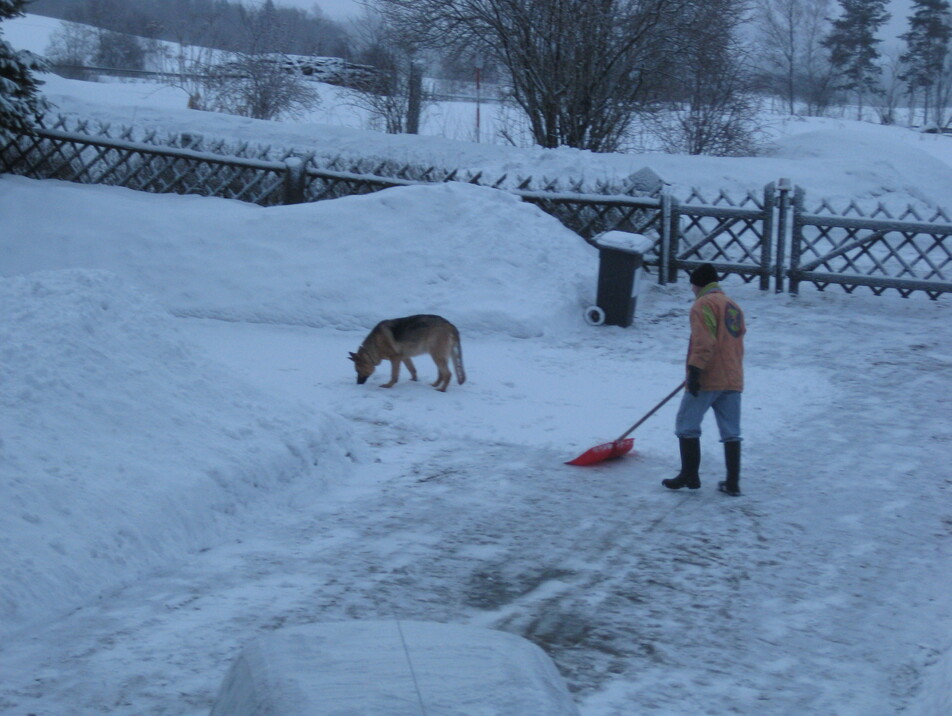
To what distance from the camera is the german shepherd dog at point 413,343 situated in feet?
31.6

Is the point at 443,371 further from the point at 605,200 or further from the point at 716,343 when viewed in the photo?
the point at 605,200

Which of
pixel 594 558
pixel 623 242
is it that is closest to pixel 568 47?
pixel 623 242

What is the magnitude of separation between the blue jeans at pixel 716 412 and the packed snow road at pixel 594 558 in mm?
431

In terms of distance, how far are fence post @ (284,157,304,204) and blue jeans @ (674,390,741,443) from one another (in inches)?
355

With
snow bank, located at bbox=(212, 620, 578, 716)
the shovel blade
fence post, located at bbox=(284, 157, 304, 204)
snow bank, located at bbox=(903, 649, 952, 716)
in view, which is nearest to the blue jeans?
the shovel blade

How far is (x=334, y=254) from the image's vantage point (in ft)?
42.6

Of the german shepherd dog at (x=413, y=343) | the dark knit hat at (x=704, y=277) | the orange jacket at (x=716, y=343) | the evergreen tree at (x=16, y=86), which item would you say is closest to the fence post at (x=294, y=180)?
the evergreen tree at (x=16, y=86)

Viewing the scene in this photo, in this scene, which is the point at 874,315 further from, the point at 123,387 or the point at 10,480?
the point at 10,480

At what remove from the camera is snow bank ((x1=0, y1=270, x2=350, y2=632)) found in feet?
16.9

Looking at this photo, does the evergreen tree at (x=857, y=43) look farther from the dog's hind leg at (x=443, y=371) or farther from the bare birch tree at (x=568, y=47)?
the dog's hind leg at (x=443, y=371)

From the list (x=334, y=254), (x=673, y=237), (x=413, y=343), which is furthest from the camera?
(x=673, y=237)

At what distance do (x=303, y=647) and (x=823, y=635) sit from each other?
3.21m

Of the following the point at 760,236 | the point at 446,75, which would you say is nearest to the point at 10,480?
the point at 760,236

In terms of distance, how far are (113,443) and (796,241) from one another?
11207 mm
